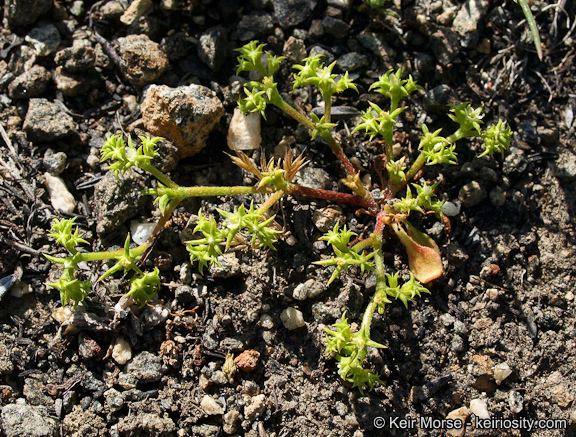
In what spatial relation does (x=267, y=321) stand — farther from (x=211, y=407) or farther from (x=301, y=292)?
(x=211, y=407)

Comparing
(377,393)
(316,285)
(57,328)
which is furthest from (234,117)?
(377,393)

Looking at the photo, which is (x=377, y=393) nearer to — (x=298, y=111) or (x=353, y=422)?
(x=353, y=422)

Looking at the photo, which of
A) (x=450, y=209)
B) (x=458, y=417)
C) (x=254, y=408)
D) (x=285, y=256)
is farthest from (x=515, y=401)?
(x=285, y=256)

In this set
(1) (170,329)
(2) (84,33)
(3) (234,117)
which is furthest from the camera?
(2) (84,33)

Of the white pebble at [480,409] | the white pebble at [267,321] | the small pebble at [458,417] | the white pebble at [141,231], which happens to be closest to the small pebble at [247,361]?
the white pebble at [267,321]

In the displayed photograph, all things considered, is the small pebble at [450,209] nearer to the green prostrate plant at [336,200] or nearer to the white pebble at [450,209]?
the white pebble at [450,209]

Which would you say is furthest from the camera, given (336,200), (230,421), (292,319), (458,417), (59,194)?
(59,194)

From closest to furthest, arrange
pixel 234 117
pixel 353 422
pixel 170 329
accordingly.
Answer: pixel 353 422 → pixel 170 329 → pixel 234 117

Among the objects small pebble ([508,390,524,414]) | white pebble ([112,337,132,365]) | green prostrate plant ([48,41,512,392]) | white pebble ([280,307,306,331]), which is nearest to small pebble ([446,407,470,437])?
small pebble ([508,390,524,414])
